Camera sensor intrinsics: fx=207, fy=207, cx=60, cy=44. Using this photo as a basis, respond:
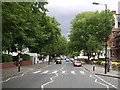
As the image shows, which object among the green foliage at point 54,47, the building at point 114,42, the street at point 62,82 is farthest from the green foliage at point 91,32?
the street at point 62,82

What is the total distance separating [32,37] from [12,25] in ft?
53.4

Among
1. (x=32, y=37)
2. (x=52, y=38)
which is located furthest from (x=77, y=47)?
(x=32, y=37)

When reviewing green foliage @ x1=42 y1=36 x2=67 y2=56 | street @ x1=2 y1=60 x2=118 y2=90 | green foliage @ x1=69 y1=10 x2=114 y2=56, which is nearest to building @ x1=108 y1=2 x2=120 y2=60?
green foliage @ x1=69 y1=10 x2=114 y2=56

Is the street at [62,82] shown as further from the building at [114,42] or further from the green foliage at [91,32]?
the building at [114,42]

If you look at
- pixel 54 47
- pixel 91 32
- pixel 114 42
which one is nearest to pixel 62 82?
pixel 91 32

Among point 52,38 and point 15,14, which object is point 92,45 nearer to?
point 52,38

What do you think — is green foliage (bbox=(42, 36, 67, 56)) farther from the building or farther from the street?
the street

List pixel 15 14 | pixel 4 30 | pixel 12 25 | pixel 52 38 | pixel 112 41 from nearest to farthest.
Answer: pixel 15 14 → pixel 12 25 → pixel 4 30 → pixel 52 38 → pixel 112 41

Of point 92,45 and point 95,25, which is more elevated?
point 95,25

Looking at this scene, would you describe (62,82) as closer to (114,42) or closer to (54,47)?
(114,42)

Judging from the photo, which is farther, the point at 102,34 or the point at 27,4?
the point at 102,34

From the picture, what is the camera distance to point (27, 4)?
15969 mm

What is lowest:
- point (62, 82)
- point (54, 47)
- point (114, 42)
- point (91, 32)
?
point (62, 82)

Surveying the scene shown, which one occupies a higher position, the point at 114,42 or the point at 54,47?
the point at 114,42
